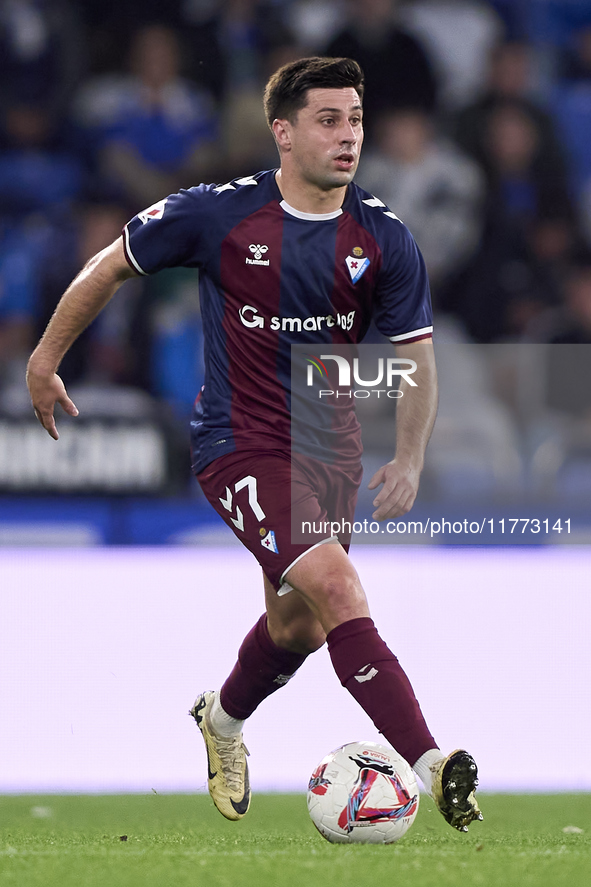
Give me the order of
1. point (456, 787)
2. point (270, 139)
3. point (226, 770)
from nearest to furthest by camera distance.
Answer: point (456, 787) < point (226, 770) < point (270, 139)

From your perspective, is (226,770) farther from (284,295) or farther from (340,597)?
(284,295)

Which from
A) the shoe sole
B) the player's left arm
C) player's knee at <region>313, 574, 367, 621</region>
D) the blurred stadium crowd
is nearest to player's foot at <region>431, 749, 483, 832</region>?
the shoe sole

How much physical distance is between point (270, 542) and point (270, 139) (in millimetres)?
5469

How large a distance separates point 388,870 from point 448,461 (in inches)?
169

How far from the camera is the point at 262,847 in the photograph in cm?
347

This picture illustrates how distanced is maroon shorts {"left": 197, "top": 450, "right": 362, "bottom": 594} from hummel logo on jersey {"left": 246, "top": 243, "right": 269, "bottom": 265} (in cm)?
53

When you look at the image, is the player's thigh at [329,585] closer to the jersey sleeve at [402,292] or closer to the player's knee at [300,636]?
the player's knee at [300,636]

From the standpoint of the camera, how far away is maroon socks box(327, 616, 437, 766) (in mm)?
3359

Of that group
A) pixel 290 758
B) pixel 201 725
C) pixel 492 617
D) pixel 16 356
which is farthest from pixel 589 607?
pixel 16 356

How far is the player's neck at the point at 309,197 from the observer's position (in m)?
3.91

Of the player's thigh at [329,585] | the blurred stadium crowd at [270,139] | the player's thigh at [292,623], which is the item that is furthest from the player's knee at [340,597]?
the blurred stadium crowd at [270,139]

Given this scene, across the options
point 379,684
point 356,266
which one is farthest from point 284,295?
point 379,684

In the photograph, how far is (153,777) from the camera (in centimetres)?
500

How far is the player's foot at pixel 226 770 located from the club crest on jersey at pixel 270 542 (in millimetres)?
1059
